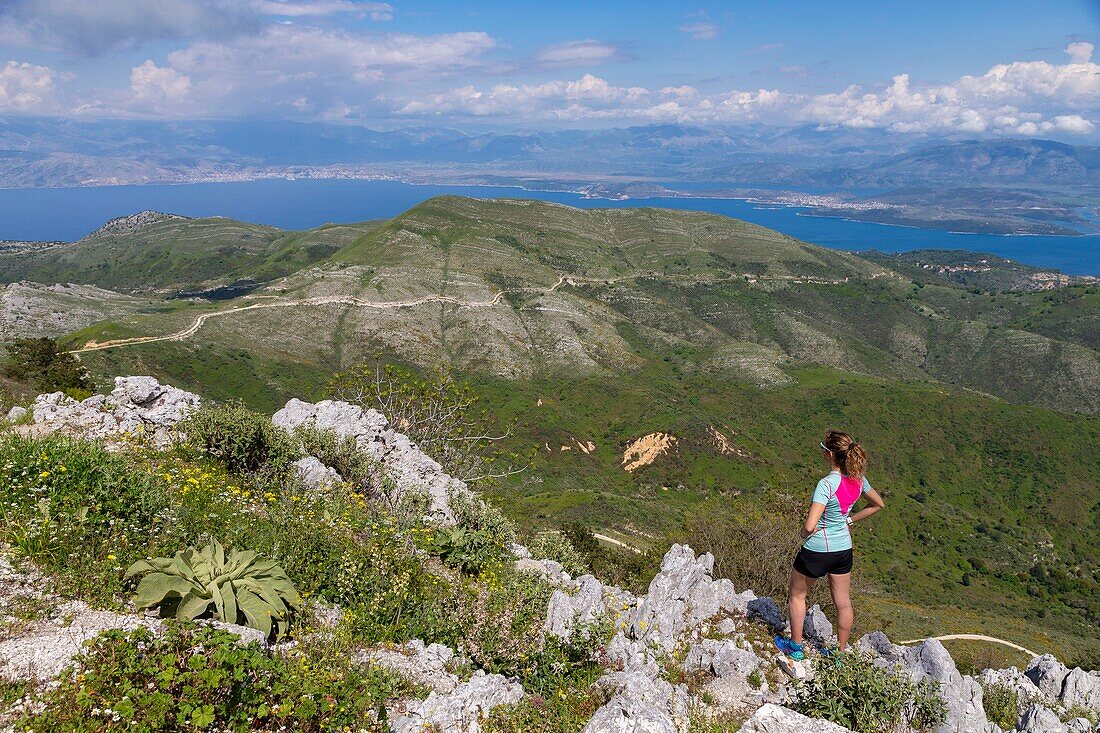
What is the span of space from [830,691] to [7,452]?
1112cm

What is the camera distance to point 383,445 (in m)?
17.5

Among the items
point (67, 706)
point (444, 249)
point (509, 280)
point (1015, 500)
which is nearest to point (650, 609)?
point (67, 706)

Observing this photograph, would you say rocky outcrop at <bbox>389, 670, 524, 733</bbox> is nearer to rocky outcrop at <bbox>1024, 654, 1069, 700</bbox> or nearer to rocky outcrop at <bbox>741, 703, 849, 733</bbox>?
rocky outcrop at <bbox>741, 703, 849, 733</bbox>

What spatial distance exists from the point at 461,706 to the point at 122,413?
43.9ft

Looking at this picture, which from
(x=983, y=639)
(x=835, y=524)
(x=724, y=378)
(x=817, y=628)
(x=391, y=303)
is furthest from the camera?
(x=391, y=303)

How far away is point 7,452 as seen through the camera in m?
7.51

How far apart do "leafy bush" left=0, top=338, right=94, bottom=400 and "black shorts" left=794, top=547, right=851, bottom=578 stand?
129ft

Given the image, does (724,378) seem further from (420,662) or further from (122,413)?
(420,662)

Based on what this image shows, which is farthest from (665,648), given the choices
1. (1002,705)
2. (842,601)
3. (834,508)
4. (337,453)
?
(337,453)

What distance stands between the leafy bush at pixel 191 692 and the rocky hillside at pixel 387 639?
0.07 feet

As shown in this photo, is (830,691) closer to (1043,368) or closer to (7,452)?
(7,452)

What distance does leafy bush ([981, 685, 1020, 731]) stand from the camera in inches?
321

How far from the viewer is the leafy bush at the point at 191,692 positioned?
4.15m

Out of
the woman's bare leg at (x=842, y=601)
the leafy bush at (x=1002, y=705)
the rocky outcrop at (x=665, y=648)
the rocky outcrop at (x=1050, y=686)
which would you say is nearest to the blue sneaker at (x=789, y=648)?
the rocky outcrop at (x=665, y=648)
